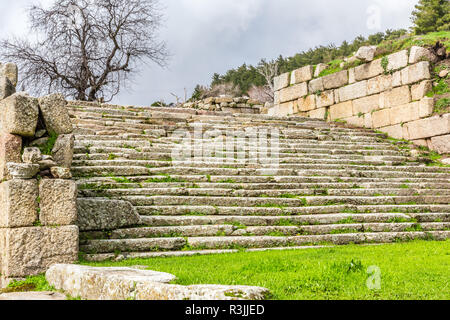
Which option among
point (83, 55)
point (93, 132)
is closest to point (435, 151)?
point (93, 132)

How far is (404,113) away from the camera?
574 inches

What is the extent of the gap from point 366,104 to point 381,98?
0.60 meters

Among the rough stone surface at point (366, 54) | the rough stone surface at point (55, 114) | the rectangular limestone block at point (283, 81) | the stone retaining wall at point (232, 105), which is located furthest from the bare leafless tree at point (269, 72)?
the rough stone surface at point (55, 114)

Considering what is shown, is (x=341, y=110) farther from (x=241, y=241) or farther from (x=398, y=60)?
(x=241, y=241)

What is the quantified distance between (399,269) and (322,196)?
453 cm

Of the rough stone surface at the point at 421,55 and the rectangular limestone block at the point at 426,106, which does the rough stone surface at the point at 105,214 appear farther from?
the rough stone surface at the point at 421,55

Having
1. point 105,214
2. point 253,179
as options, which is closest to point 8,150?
point 105,214

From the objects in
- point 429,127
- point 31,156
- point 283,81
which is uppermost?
point 283,81

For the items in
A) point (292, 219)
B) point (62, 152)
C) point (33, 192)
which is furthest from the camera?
point (292, 219)

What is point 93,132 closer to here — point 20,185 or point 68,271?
point 20,185

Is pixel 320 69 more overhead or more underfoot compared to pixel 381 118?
more overhead

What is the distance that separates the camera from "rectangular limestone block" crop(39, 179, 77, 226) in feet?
19.5

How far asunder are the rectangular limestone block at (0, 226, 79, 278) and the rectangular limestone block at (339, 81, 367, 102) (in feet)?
40.4

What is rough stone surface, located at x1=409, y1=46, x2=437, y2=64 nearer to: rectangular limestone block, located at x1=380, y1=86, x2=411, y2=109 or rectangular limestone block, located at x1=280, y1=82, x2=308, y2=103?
rectangular limestone block, located at x1=380, y1=86, x2=411, y2=109
